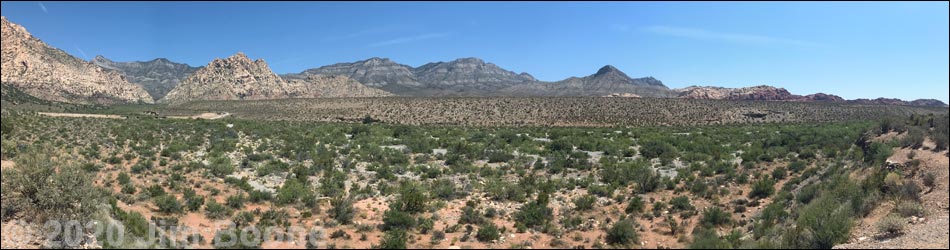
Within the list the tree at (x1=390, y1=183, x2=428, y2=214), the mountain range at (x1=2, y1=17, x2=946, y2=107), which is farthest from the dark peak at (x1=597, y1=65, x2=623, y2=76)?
the tree at (x1=390, y1=183, x2=428, y2=214)

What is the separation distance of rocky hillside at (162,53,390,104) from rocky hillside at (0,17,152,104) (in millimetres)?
22993

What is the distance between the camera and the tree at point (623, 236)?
12469 millimetres

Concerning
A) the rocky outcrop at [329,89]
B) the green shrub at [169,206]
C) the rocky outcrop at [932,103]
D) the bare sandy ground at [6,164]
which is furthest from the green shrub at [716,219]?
the rocky outcrop at [329,89]

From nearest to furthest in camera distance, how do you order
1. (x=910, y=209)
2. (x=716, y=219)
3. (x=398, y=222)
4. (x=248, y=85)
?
1. (x=910, y=209)
2. (x=716, y=219)
3. (x=398, y=222)
4. (x=248, y=85)

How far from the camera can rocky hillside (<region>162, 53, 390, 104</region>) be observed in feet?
452

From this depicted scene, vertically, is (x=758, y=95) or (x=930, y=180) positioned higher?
(x=758, y=95)

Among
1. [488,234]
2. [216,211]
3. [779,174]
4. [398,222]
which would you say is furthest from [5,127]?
[779,174]

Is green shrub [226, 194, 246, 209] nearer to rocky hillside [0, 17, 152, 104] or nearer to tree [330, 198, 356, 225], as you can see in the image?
tree [330, 198, 356, 225]

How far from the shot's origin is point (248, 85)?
493ft

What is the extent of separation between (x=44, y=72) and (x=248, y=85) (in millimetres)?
61834

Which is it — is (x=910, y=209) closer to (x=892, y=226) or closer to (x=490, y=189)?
(x=892, y=226)

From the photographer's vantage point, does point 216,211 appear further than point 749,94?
No

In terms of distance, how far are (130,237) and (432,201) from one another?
880 cm

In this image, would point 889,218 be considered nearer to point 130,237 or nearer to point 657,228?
point 657,228
